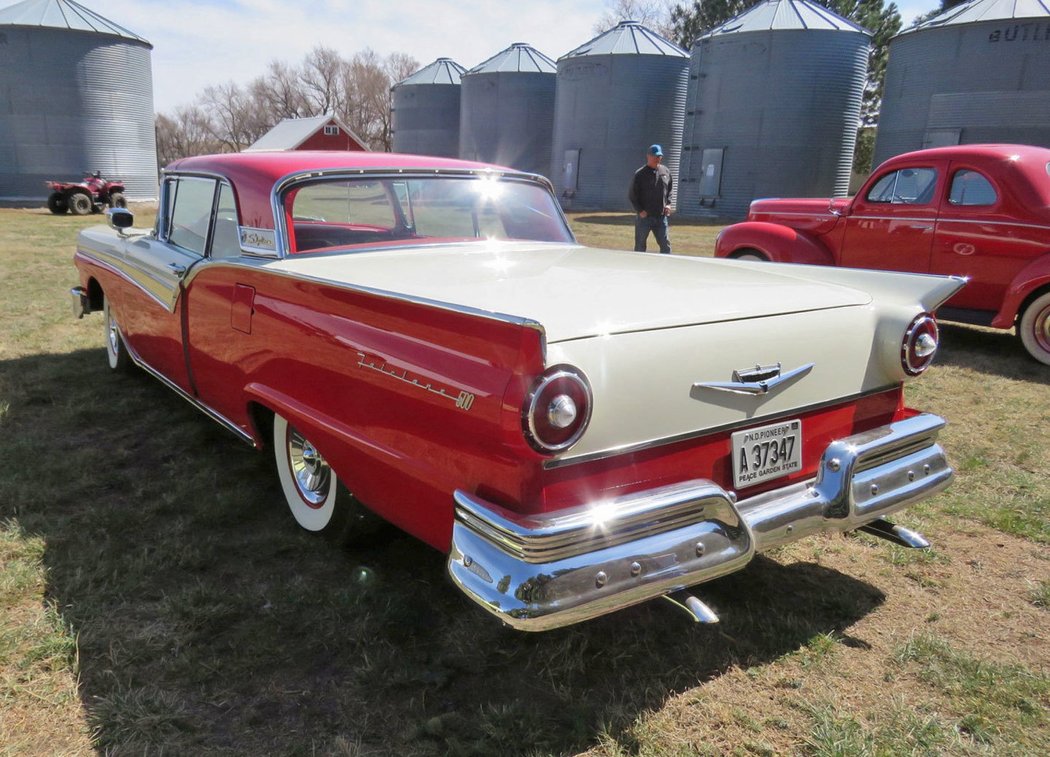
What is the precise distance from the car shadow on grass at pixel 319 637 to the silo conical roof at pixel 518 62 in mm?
27331

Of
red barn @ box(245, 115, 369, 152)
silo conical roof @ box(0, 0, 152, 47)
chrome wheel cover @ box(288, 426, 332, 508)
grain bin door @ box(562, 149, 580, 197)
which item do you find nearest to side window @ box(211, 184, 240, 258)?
chrome wheel cover @ box(288, 426, 332, 508)

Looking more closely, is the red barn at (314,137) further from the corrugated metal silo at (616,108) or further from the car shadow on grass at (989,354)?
the car shadow on grass at (989,354)

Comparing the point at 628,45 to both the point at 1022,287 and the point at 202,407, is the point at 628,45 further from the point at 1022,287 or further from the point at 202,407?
the point at 202,407

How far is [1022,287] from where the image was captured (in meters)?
6.13

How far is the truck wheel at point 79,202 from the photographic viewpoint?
19.8 metres

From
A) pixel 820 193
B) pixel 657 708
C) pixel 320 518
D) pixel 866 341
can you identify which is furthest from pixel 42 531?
pixel 820 193

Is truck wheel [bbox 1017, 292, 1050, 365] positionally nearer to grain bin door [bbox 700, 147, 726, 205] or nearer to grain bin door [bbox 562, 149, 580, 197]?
grain bin door [bbox 700, 147, 726, 205]

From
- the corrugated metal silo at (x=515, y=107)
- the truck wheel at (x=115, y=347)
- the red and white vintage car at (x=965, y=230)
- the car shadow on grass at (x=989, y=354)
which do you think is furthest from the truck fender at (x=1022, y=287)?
the corrugated metal silo at (x=515, y=107)

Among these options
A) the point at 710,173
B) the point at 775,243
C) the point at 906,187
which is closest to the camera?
the point at 906,187

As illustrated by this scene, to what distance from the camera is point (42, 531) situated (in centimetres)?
309

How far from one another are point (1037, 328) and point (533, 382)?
610 centimetres

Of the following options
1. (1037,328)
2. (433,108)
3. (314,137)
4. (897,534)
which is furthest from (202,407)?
(314,137)

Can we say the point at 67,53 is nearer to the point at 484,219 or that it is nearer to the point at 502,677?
the point at 484,219

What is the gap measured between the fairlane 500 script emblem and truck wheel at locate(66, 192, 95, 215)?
2131 centimetres
